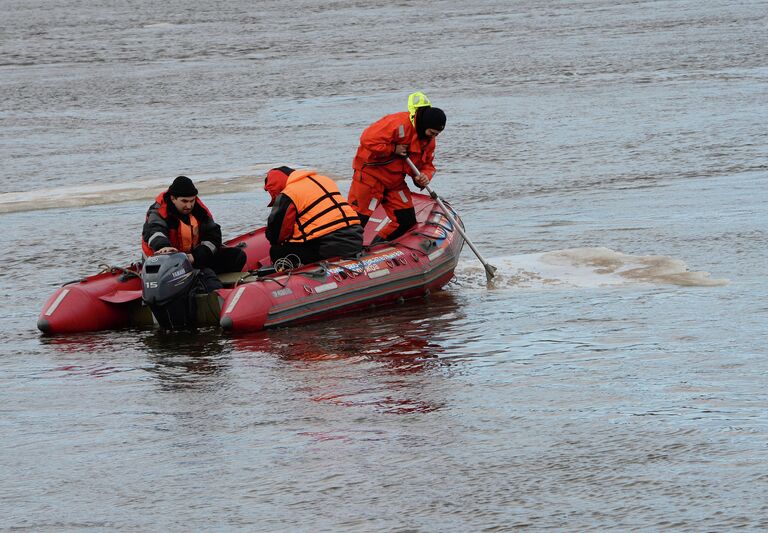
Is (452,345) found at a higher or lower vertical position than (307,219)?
lower

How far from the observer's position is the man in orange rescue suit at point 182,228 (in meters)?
9.22

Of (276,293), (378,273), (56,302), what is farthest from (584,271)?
(56,302)

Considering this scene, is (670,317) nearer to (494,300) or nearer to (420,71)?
(494,300)

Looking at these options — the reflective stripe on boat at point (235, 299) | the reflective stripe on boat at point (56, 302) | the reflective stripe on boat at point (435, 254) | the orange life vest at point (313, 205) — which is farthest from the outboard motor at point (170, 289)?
the reflective stripe on boat at point (435, 254)

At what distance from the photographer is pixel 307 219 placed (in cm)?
952

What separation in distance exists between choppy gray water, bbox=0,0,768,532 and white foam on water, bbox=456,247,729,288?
4cm

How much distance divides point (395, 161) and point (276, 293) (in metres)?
1.98

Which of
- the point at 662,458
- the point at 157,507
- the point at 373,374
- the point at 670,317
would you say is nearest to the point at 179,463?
the point at 157,507

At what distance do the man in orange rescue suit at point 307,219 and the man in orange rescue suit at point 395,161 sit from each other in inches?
34.6

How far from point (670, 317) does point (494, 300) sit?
1518 millimetres

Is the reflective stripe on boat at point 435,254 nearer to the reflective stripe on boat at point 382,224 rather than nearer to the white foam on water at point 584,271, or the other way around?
the white foam on water at point 584,271

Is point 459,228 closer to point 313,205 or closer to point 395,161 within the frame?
point 395,161

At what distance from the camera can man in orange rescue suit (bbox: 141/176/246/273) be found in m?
9.22

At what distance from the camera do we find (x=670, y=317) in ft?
29.0
